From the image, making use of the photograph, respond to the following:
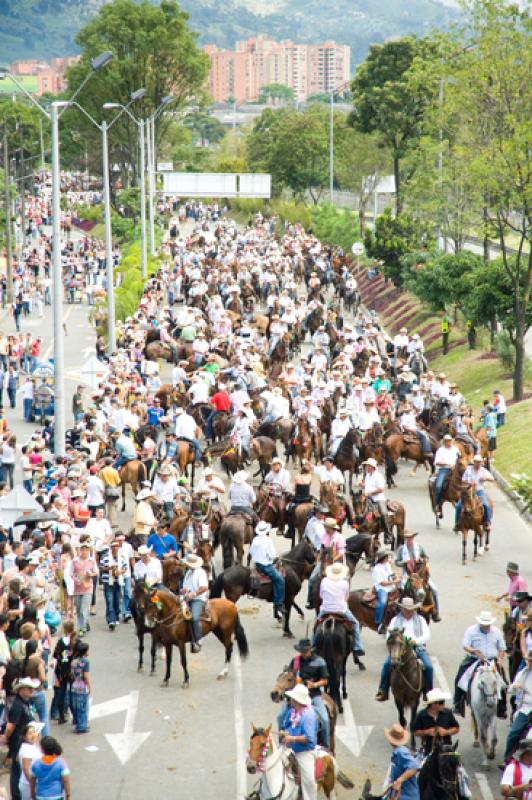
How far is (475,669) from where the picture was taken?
16.0m

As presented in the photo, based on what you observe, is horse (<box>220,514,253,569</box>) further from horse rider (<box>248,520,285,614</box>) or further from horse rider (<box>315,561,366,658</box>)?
horse rider (<box>315,561,366,658</box>)

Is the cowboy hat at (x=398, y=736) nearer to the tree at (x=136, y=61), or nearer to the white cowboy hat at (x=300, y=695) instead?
the white cowboy hat at (x=300, y=695)

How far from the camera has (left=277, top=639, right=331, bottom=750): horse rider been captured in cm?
1488

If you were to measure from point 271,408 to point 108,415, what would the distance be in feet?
11.3

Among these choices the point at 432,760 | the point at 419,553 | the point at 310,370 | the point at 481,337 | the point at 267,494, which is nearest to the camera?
the point at 432,760

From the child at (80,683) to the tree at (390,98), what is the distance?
5342 centimetres

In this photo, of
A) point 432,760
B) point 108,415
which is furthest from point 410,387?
point 432,760

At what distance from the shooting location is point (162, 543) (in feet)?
67.9

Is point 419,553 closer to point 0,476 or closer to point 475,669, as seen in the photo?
point 475,669

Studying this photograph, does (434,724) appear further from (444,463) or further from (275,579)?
(444,463)

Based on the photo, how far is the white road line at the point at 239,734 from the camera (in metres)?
15.5

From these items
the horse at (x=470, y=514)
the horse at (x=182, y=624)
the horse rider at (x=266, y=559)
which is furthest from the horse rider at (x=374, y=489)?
the horse at (x=182, y=624)

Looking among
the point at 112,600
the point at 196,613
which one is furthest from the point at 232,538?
the point at 196,613

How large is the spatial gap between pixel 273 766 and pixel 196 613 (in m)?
5.22
